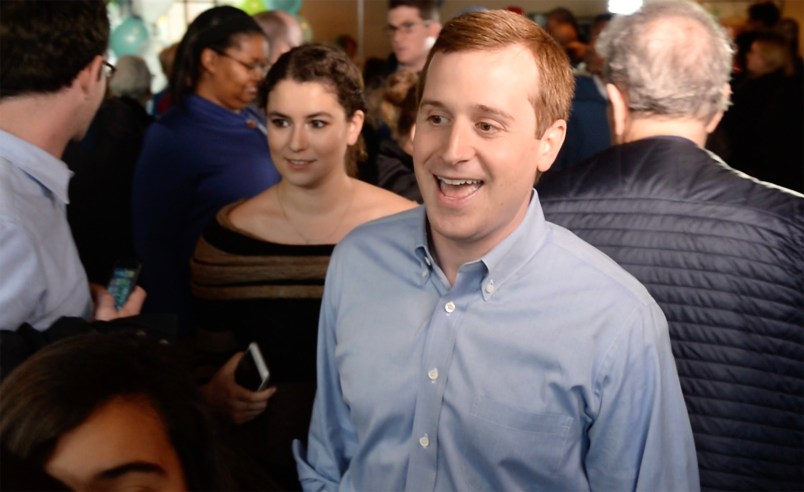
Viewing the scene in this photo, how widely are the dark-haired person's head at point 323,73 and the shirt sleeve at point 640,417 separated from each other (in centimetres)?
93

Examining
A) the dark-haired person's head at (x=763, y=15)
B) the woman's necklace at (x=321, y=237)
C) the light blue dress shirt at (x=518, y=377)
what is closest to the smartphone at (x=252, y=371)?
the light blue dress shirt at (x=518, y=377)

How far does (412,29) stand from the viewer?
3148 mm

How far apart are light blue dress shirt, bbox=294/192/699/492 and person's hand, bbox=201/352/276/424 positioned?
0.34 metres

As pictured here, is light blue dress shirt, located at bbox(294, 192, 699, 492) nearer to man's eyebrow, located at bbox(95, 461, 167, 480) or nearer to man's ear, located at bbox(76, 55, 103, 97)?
man's eyebrow, located at bbox(95, 461, 167, 480)

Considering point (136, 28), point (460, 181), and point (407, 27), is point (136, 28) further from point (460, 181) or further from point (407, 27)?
point (460, 181)

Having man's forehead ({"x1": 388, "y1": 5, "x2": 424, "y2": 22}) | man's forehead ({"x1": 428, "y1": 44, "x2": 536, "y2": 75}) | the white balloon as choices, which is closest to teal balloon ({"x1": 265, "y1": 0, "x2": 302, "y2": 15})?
the white balloon

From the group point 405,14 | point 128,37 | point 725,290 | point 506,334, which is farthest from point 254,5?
point 506,334

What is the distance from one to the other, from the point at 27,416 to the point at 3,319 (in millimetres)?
397

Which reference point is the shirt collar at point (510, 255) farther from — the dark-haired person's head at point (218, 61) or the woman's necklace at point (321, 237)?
the dark-haired person's head at point (218, 61)

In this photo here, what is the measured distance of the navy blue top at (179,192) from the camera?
2.31m

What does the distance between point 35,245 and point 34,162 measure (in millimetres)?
149

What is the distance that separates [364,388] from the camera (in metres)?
1.24

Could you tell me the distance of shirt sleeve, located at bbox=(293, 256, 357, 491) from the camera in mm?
1369

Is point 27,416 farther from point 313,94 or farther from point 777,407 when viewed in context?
point 777,407
